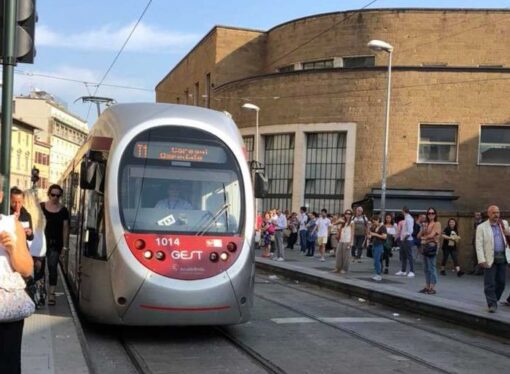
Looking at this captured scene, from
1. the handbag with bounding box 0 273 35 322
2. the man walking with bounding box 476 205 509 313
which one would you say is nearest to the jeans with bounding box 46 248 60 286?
the handbag with bounding box 0 273 35 322

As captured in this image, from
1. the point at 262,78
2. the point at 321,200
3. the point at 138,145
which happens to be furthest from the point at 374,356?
the point at 262,78

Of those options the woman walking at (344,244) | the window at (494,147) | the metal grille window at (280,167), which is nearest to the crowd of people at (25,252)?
the woman walking at (344,244)

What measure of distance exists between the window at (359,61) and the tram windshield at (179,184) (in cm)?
3201

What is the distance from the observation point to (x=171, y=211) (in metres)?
7.92

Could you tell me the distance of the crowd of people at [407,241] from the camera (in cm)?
1012

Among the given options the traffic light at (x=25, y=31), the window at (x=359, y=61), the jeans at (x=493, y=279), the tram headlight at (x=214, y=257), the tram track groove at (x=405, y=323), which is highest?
the window at (x=359, y=61)

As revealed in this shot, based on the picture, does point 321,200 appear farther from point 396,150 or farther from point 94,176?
point 94,176

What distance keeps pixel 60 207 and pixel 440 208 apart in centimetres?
2651

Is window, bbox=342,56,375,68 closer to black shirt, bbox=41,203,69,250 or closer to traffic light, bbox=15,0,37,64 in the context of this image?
black shirt, bbox=41,203,69,250

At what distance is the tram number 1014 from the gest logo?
107mm

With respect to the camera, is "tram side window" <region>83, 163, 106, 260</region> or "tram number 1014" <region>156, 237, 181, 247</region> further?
"tram side window" <region>83, 163, 106, 260</region>

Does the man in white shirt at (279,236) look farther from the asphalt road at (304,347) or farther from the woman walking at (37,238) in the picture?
the woman walking at (37,238)

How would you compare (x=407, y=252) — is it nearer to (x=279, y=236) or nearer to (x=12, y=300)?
(x=279, y=236)

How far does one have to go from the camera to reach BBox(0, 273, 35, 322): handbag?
3.93 m
